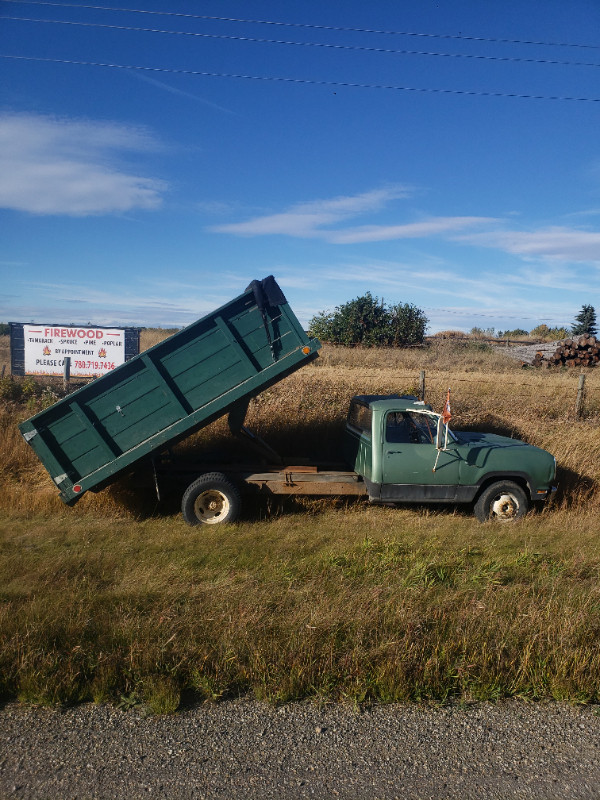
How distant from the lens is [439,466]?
8.19 meters

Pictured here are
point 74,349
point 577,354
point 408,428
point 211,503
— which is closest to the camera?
point 211,503

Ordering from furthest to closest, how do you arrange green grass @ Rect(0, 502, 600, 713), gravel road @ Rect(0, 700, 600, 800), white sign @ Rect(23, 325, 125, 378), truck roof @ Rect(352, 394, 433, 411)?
white sign @ Rect(23, 325, 125, 378) → truck roof @ Rect(352, 394, 433, 411) → green grass @ Rect(0, 502, 600, 713) → gravel road @ Rect(0, 700, 600, 800)

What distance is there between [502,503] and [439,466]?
1.06m

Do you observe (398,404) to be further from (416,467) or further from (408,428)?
(416,467)

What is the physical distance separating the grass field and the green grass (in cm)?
2

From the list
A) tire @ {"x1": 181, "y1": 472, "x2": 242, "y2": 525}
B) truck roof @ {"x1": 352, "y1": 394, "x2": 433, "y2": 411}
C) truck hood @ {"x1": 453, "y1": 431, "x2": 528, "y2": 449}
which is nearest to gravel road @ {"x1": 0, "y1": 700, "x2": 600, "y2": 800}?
tire @ {"x1": 181, "y1": 472, "x2": 242, "y2": 525}

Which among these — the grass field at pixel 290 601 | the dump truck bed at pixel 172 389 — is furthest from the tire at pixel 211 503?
the dump truck bed at pixel 172 389

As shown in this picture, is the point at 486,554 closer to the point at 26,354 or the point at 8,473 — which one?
the point at 8,473

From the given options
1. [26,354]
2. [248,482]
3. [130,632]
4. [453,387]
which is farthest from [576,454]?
[26,354]

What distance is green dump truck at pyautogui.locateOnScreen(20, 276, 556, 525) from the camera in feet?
24.6

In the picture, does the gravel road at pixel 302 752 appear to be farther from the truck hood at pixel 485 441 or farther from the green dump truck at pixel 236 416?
the truck hood at pixel 485 441

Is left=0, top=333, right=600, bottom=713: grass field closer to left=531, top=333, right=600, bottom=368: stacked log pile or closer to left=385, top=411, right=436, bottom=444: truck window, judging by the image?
left=385, top=411, right=436, bottom=444: truck window

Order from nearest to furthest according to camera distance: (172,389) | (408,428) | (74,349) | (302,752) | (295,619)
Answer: (302,752), (295,619), (172,389), (408,428), (74,349)

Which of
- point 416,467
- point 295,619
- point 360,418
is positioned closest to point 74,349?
point 360,418
